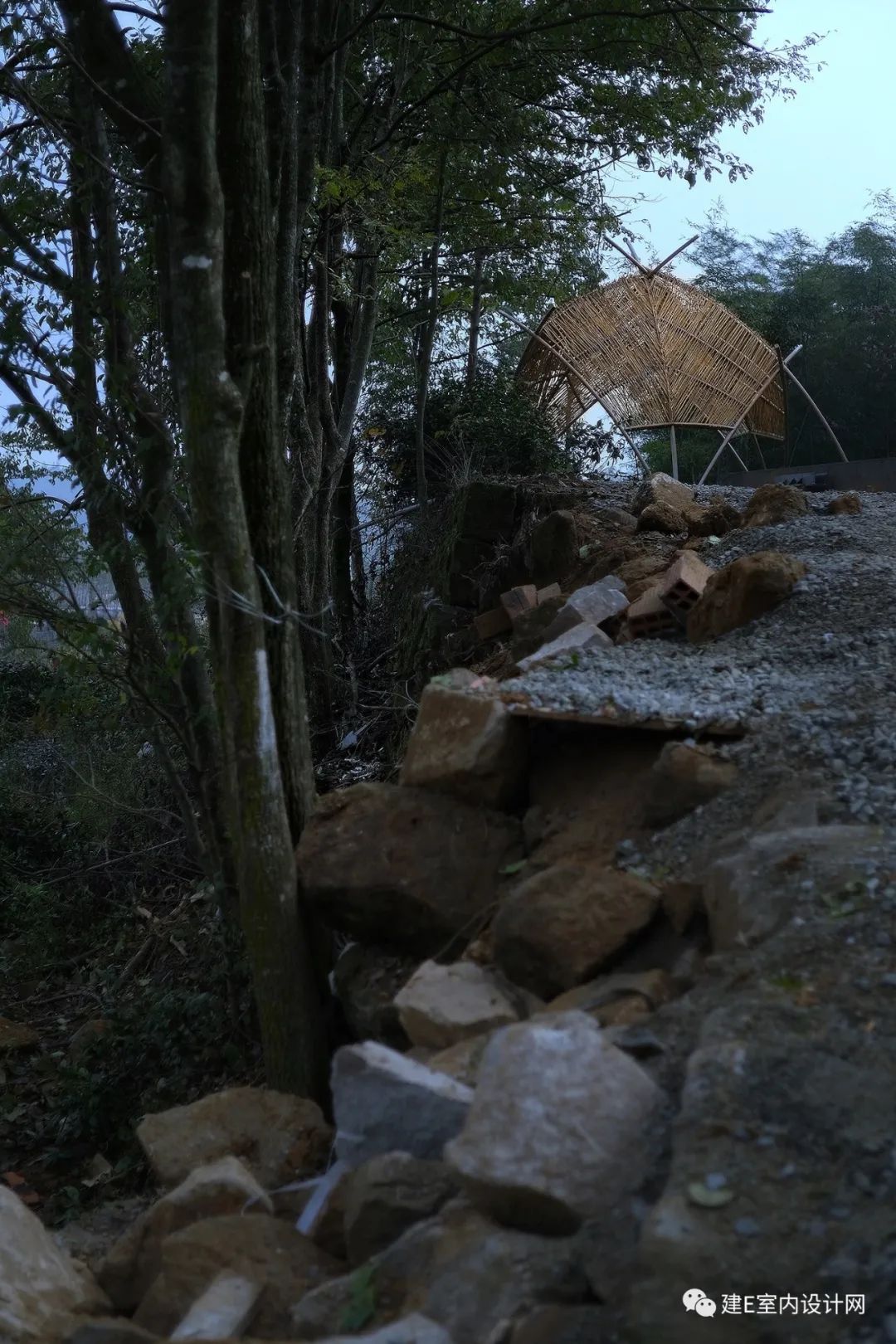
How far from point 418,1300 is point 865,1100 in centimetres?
80

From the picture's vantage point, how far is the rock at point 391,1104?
2.41m

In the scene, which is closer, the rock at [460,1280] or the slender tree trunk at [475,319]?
the rock at [460,1280]

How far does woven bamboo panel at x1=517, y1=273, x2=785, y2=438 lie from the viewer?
32.2ft

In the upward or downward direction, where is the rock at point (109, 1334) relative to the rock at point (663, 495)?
downward

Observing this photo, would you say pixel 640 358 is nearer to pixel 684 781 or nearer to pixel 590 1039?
pixel 684 781

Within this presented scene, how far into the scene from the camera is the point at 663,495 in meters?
7.02

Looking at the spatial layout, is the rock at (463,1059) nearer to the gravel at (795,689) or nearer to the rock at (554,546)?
the gravel at (795,689)

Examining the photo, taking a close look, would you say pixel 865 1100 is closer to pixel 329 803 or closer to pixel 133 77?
pixel 329 803

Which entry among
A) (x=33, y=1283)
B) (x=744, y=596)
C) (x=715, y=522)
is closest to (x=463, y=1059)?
(x=33, y=1283)

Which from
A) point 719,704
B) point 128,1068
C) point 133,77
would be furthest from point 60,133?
point 128,1068

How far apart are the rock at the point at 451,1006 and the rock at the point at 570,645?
163cm

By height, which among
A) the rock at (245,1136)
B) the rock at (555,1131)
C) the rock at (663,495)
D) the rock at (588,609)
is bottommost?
the rock at (245,1136)

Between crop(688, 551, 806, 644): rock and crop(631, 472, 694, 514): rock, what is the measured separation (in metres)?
1.98

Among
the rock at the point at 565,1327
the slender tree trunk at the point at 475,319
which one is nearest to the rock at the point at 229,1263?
the rock at the point at 565,1327
